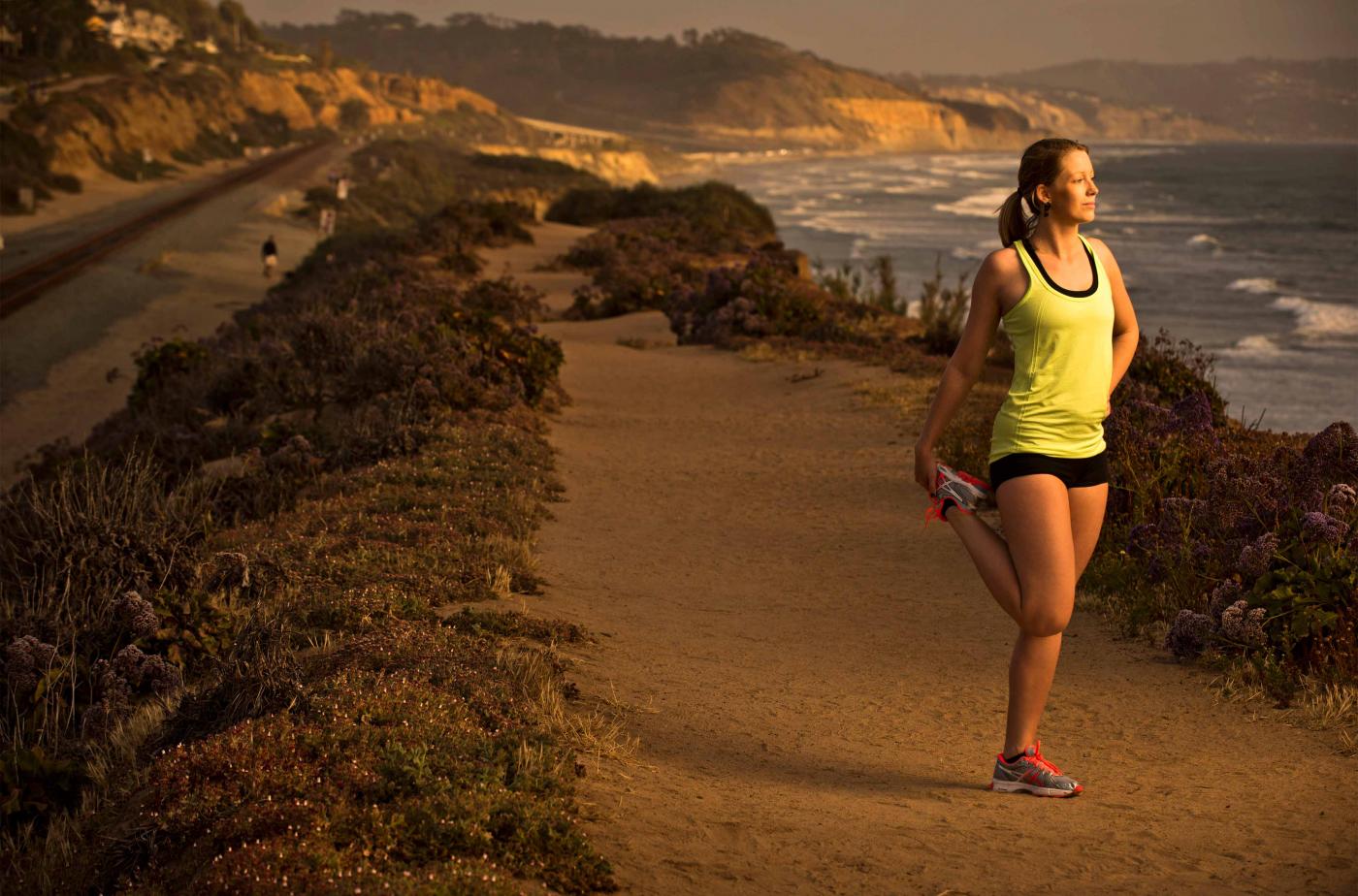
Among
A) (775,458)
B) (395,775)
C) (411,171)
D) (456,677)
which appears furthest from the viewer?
(411,171)

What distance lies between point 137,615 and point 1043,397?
14.2 feet

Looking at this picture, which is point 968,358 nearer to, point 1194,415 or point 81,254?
point 1194,415

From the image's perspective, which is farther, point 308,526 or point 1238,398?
point 1238,398

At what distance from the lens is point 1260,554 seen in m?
6.80

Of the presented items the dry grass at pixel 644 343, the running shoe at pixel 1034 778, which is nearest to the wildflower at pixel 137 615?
the running shoe at pixel 1034 778

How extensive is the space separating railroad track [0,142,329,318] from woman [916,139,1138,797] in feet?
77.3

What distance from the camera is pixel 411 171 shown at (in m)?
61.9

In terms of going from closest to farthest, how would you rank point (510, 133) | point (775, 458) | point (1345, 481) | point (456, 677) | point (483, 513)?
point (456, 677) < point (1345, 481) < point (483, 513) < point (775, 458) < point (510, 133)

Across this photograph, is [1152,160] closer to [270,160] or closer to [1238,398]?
[270,160]

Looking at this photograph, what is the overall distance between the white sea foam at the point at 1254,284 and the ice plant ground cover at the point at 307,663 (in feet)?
92.9

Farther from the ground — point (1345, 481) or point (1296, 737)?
point (1345, 481)

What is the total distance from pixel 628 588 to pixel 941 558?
226 centimetres

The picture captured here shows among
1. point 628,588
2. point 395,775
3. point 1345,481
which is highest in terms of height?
point 1345,481

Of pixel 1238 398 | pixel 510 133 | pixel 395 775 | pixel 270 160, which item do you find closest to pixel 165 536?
pixel 395 775
